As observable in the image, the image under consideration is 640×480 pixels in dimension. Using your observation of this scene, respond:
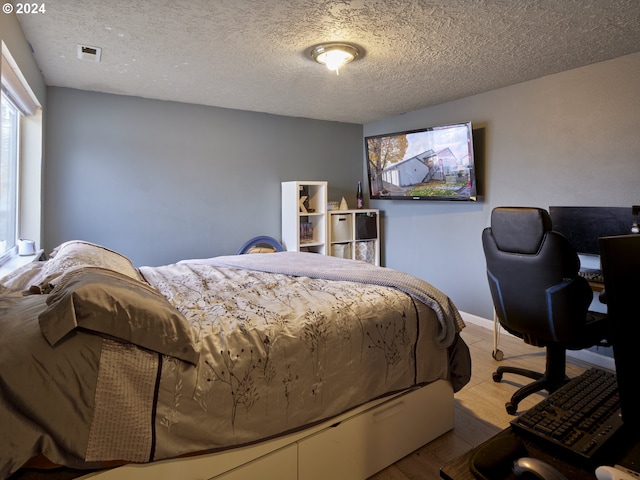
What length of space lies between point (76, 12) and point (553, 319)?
304 centimetres

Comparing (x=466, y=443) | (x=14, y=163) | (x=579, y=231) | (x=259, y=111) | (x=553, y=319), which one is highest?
(x=259, y=111)

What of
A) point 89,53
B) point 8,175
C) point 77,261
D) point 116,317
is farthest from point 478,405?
point 8,175

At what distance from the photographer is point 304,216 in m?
4.38

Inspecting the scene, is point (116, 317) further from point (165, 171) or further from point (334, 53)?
point (165, 171)

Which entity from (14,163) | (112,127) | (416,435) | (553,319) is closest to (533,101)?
(553,319)

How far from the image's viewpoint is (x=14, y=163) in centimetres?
274

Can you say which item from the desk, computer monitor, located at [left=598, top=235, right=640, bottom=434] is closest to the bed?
the desk

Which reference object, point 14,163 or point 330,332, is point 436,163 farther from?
point 14,163

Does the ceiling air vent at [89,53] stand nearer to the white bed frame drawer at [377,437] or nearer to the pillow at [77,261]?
the pillow at [77,261]

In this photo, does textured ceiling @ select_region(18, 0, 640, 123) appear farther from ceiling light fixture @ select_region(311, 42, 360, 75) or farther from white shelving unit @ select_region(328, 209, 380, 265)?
white shelving unit @ select_region(328, 209, 380, 265)

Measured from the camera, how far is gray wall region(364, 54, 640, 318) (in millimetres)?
2674

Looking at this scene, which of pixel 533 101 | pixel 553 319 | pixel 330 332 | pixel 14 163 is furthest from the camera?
pixel 533 101

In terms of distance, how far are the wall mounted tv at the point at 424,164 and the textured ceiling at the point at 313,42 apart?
478mm

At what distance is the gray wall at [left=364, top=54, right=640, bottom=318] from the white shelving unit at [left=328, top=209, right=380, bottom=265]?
31 cm
